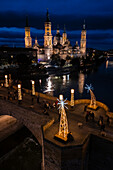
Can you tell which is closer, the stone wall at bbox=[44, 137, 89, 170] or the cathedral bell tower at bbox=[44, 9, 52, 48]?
the stone wall at bbox=[44, 137, 89, 170]

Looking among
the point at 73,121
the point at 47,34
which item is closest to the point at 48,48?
the point at 47,34

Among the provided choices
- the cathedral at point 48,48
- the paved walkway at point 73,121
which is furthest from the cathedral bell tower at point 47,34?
the paved walkway at point 73,121

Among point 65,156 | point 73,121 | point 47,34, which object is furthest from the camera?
point 47,34

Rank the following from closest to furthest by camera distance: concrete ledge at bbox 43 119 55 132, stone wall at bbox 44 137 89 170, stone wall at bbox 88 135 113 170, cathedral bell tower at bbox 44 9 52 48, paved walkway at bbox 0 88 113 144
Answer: stone wall at bbox 44 137 89 170, stone wall at bbox 88 135 113 170, paved walkway at bbox 0 88 113 144, concrete ledge at bbox 43 119 55 132, cathedral bell tower at bbox 44 9 52 48

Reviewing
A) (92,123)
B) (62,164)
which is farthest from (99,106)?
(62,164)

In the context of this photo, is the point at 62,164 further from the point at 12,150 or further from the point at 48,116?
the point at 12,150

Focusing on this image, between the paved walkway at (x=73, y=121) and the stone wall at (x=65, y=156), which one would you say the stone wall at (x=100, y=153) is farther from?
the stone wall at (x=65, y=156)

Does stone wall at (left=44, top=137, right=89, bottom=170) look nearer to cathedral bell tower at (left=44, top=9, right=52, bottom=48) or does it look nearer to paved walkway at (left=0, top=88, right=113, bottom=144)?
paved walkway at (left=0, top=88, right=113, bottom=144)

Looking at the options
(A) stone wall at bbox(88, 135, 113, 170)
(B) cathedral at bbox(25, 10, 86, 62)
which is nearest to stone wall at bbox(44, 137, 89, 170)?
(A) stone wall at bbox(88, 135, 113, 170)

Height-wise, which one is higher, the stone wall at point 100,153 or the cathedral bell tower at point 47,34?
the cathedral bell tower at point 47,34

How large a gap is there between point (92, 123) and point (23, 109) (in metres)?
9.14

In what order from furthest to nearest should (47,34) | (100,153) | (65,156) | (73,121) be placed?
(47,34), (73,121), (100,153), (65,156)

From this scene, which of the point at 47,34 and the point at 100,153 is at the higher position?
the point at 47,34

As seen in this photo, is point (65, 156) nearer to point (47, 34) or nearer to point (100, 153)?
point (100, 153)
